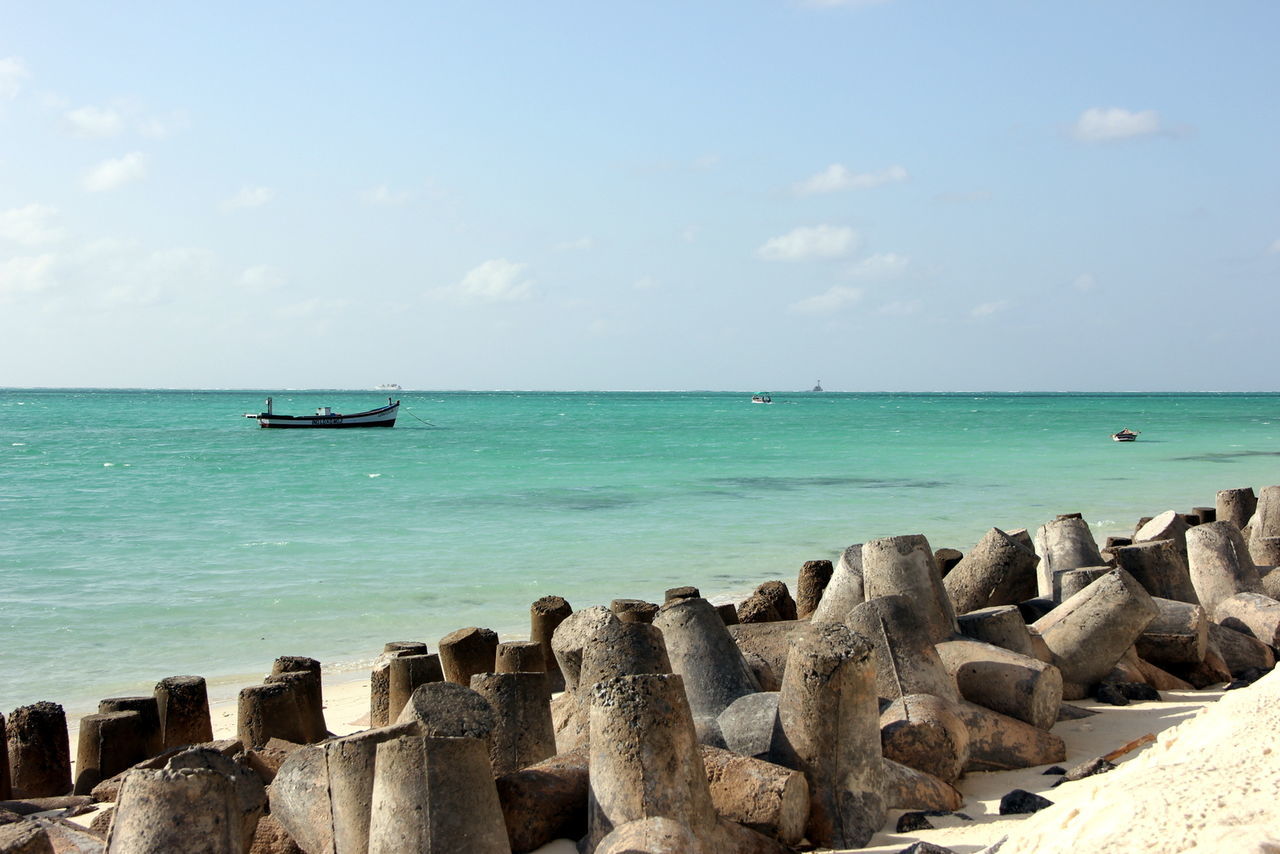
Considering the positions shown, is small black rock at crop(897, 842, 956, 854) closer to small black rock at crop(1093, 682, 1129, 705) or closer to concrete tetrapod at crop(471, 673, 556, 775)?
concrete tetrapod at crop(471, 673, 556, 775)

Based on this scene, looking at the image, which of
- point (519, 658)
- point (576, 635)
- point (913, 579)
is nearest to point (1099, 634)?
point (913, 579)

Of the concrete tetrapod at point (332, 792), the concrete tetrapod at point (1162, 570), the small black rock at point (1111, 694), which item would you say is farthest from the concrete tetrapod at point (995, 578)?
the concrete tetrapod at point (332, 792)

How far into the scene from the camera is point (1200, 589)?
847 centimetres

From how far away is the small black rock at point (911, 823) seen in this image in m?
4.47

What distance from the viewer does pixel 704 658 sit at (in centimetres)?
567

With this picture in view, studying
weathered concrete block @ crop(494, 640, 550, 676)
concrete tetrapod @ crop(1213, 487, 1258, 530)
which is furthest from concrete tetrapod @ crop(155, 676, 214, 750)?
concrete tetrapod @ crop(1213, 487, 1258, 530)

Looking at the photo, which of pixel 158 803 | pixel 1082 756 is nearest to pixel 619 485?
pixel 1082 756

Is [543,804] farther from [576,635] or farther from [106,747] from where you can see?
[106,747]

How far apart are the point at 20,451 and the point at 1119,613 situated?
41162 millimetres

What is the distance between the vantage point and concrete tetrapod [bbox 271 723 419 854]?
3924 millimetres

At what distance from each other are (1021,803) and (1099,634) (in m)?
2.33

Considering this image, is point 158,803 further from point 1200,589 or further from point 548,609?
point 1200,589

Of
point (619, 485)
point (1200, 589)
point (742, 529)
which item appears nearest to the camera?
point (1200, 589)

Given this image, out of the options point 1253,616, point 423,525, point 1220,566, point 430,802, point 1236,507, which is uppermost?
point 1236,507
